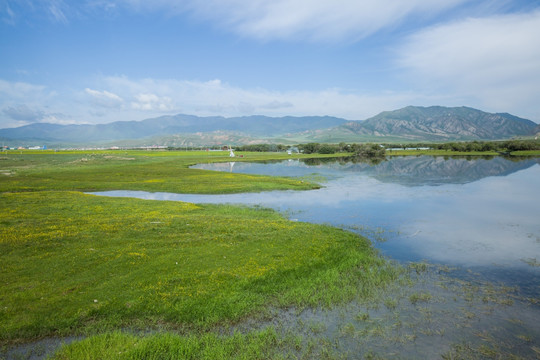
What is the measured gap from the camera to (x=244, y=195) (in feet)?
168

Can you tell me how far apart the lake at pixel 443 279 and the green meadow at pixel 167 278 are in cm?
198

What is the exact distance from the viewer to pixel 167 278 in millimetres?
17547

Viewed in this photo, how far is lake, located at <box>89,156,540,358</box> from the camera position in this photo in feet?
43.3

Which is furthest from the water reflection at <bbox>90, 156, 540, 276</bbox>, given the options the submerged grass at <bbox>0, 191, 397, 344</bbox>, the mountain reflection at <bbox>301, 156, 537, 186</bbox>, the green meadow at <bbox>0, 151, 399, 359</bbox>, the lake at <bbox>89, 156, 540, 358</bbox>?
the submerged grass at <bbox>0, 191, 397, 344</bbox>

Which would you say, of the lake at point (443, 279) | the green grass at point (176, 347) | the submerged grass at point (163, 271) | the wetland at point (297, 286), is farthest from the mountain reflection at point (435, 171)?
the green grass at point (176, 347)

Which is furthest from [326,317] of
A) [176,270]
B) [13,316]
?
[13,316]

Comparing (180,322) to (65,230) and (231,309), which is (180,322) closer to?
(231,309)

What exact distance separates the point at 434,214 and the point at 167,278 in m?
31.4

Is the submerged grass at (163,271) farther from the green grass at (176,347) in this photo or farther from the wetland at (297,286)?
the green grass at (176,347)

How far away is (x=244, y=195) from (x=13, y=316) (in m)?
38.5

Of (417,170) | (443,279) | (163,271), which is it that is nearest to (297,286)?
(163,271)

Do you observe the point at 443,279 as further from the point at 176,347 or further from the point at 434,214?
the point at 434,214

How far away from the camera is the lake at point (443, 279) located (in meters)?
13.2

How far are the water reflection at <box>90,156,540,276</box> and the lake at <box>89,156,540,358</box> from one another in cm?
12
